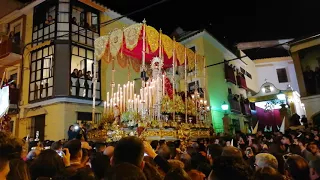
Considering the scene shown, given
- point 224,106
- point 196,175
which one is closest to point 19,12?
point 224,106

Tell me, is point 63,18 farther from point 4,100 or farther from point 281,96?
point 281,96

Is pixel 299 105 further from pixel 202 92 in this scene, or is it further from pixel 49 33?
pixel 49 33

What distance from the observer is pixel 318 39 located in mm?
15383

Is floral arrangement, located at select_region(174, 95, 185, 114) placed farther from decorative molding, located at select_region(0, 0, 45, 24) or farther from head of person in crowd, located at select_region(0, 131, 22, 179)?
decorative molding, located at select_region(0, 0, 45, 24)

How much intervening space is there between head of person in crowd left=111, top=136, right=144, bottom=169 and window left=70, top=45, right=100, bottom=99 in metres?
12.5

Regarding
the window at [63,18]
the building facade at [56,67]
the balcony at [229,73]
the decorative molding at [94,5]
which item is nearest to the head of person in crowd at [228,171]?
the building facade at [56,67]

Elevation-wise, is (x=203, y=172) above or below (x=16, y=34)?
below

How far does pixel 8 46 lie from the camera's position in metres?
14.9

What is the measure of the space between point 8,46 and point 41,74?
2703 mm

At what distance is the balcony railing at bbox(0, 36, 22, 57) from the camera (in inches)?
585

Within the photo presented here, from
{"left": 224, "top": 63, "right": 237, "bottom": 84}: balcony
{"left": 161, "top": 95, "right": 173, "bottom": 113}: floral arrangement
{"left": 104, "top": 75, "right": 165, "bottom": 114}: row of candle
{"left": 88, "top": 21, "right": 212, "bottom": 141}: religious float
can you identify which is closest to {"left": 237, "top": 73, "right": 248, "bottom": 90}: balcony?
{"left": 224, "top": 63, "right": 237, "bottom": 84}: balcony

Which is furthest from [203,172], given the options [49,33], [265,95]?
[265,95]

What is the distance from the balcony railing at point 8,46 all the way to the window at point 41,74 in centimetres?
104

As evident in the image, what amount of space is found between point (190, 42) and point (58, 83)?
9.17 m
